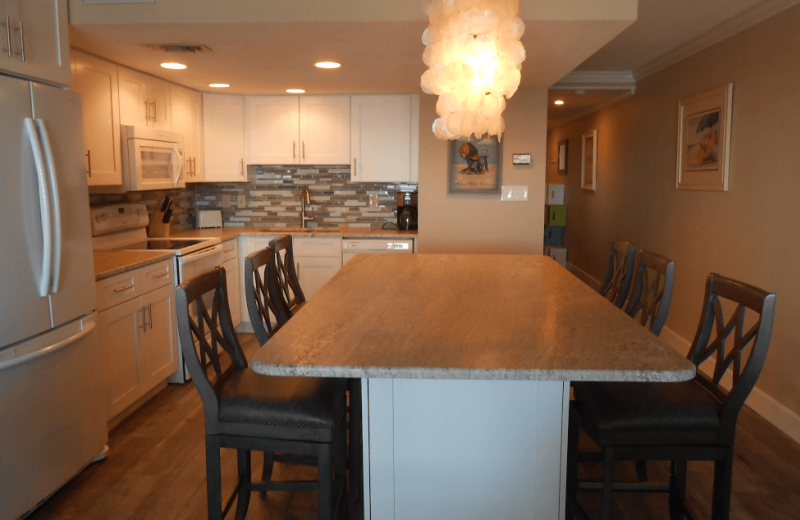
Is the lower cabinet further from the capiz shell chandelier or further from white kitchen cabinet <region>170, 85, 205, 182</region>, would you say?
the capiz shell chandelier

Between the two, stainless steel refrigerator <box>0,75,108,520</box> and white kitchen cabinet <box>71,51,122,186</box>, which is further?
white kitchen cabinet <box>71,51,122,186</box>

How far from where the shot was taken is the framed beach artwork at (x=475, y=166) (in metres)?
4.64

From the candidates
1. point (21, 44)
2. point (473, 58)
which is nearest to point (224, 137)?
point (21, 44)

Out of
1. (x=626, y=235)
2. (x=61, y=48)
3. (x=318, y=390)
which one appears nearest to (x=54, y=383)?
(x=318, y=390)

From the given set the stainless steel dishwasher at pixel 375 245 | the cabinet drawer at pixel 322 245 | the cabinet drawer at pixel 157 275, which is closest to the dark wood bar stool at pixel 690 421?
the cabinet drawer at pixel 157 275

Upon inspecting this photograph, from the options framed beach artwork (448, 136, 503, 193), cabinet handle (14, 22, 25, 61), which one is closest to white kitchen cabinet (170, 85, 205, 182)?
Result: framed beach artwork (448, 136, 503, 193)

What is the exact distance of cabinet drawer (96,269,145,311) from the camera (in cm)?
290

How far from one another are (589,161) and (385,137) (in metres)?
3.36

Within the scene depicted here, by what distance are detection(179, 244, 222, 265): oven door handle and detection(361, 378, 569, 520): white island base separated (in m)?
2.48

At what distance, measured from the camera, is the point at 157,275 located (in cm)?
347

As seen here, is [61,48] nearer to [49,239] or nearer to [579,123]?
[49,239]

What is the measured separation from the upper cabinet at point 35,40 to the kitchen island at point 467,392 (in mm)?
1465

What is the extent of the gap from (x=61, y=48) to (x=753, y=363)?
9.16 ft

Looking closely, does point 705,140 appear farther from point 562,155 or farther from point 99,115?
point 562,155
